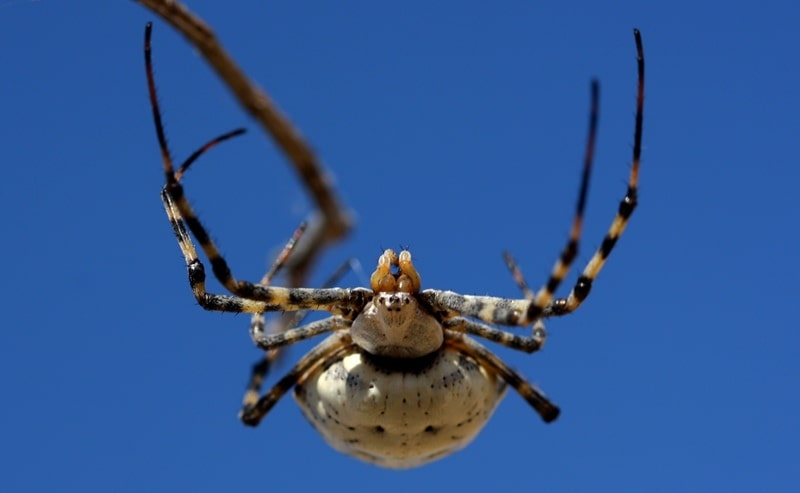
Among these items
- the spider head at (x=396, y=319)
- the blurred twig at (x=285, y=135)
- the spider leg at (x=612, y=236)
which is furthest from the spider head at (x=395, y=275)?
the blurred twig at (x=285, y=135)

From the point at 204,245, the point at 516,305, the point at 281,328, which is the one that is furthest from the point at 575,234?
the point at 281,328

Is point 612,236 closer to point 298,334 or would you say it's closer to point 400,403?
point 400,403

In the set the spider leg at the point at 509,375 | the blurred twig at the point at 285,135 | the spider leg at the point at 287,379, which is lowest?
the blurred twig at the point at 285,135

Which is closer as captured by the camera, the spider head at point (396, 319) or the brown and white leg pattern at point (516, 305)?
the brown and white leg pattern at point (516, 305)

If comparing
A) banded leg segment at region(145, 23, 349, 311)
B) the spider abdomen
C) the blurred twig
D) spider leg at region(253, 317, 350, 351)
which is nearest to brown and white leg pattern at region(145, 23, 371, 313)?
banded leg segment at region(145, 23, 349, 311)

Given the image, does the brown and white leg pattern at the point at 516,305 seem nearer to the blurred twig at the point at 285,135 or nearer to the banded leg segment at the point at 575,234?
the banded leg segment at the point at 575,234

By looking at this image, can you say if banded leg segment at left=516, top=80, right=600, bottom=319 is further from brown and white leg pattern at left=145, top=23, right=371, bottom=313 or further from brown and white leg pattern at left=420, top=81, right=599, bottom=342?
brown and white leg pattern at left=145, top=23, right=371, bottom=313

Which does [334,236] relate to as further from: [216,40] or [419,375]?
[419,375]

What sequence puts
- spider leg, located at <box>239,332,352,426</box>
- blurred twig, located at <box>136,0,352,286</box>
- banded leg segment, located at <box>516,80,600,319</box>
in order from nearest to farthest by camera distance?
blurred twig, located at <box>136,0,352,286</box> → banded leg segment, located at <box>516,80,600,319</box> → spider leg, located at <box>239,332,352,426</box>
